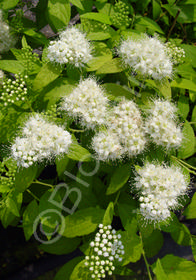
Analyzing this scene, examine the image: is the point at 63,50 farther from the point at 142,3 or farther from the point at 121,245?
the point at 121,245

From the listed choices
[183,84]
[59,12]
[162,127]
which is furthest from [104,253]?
[59,12]

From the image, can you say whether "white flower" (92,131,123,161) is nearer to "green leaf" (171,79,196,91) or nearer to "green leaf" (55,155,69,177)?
"green leaf" (55,155,69,177)

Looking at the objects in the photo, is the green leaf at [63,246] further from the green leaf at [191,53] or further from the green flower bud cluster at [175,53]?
the green leaf at [191,53]

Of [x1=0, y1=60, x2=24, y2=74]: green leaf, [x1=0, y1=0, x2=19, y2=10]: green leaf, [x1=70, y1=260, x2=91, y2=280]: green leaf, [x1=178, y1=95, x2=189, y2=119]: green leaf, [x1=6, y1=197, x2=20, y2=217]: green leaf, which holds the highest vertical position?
[x1=0, y1=0, x2=19, y2=10]: green leaf

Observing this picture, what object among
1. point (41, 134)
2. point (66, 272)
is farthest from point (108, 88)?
point (66, 272)

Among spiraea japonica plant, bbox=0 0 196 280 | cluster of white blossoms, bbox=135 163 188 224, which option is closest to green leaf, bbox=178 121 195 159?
spiraea japonica plant, bbox=0 0 196 280

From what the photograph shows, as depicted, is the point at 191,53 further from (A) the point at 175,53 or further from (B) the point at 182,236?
(B) the point at 182,236
